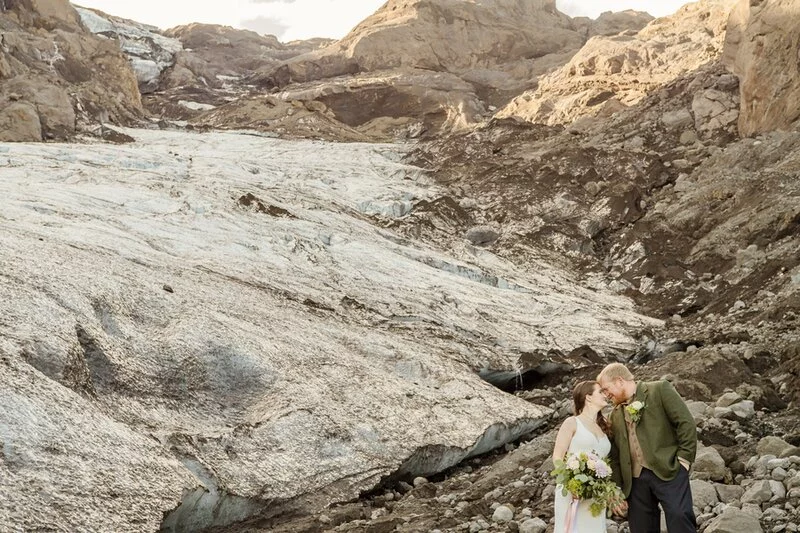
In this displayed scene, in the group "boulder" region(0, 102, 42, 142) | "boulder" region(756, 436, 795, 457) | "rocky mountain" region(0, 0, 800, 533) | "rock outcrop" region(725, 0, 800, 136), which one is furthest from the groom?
"boulder" region(0, 102, 42, 142)

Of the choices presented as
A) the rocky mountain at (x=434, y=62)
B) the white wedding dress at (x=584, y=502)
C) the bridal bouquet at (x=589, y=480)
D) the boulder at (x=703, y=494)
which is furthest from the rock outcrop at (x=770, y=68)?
the rocky mountain at (x=434, y=62)

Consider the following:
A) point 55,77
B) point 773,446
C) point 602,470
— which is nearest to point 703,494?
point 773,446

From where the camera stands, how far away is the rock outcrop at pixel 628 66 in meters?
41.7

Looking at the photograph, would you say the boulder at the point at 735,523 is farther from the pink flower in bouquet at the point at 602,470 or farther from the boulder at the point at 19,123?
the boulder at the point at 19,123

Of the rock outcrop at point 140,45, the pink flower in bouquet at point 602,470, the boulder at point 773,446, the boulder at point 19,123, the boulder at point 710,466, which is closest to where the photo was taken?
the pink flower in bouquet at point 602,470

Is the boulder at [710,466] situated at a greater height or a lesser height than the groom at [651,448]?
lesser

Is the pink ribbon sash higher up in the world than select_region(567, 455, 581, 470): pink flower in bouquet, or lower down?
lower down

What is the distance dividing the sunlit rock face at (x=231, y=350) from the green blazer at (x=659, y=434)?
4.12 meters

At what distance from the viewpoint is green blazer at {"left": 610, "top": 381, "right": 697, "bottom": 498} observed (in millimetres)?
6426

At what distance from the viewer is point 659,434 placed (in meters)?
6.51

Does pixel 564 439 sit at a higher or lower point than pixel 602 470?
higher

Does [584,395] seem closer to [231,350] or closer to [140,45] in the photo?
[231,350]

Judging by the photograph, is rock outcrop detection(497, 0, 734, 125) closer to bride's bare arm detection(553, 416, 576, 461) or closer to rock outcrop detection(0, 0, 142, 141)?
rock outcrop detection(0, 0, 142, 141)

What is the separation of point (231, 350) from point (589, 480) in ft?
21.4
